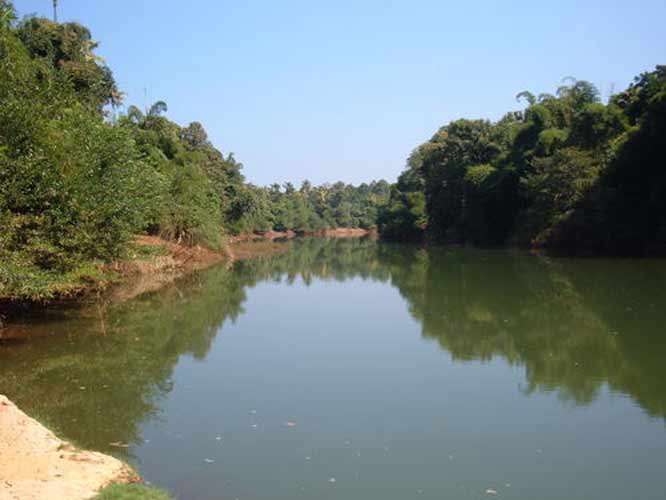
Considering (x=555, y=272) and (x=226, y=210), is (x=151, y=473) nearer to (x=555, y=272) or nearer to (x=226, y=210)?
(x=555, y=272)

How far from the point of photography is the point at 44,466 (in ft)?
21.0

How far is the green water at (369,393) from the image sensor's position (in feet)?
23.3

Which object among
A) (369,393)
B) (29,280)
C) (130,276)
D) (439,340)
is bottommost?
(369,393)

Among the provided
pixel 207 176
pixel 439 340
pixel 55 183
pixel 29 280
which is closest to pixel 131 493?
pixel 29 280

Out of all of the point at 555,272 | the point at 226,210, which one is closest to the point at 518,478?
the point at 555,272

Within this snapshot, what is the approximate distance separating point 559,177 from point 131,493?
1632 inches

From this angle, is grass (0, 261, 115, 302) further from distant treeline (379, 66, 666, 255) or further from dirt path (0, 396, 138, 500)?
distant treeline (379, 66, 666, 255)

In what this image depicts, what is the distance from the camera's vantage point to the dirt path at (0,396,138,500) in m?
5.71

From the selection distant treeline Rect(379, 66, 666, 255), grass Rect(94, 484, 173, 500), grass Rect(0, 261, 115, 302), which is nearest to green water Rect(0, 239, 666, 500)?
grass Rect(94, 484, 173, 500)

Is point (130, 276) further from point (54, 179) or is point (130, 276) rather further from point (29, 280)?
point (29, 280)

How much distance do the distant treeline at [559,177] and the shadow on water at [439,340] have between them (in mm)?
8515

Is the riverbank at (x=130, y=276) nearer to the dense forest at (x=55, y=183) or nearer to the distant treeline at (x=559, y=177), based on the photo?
the dense forest at (x=55, y=183)

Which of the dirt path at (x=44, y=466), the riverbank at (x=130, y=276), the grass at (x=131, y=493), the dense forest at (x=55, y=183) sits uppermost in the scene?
the dense forest at (x=55, y=183)

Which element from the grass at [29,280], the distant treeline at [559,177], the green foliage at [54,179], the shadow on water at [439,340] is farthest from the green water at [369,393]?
the distant treeline at [559,177]
